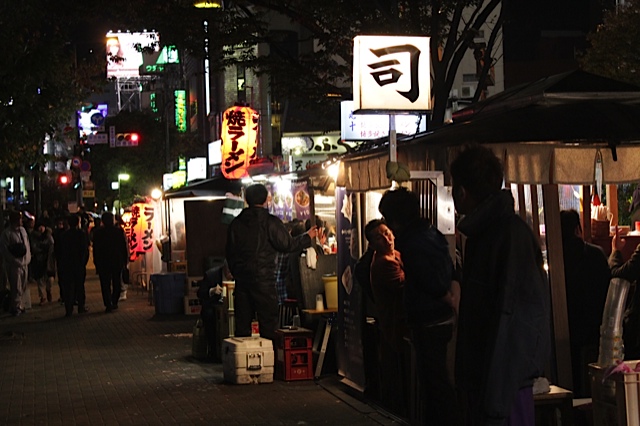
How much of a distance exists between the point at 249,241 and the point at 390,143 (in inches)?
134

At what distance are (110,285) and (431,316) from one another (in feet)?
55.1

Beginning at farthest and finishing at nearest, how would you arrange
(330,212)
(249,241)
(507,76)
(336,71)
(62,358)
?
(507,76) → (336,71) → (330,212) → (62,358) → (249,241)

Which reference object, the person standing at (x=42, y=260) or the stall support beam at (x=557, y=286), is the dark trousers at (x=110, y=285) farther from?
the stall support beam at (x=557, y=286)

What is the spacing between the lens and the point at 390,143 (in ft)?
30.3

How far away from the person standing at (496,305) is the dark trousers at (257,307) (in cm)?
730

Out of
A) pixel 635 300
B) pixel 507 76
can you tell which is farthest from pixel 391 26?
pixel 507 76

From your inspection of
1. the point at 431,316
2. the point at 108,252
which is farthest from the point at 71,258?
the point at 431,316

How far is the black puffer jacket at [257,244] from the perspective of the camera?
39.7 feet

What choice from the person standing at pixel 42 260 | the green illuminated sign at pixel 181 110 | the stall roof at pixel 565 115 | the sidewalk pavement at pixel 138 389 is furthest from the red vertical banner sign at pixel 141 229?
the green illuminated sign at pixel 181 110

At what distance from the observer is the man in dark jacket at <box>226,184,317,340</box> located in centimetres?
1210

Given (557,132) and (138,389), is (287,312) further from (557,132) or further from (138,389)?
(557,132)

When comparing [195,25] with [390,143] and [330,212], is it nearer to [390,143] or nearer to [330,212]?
[330,212]

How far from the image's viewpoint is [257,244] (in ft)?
39.8

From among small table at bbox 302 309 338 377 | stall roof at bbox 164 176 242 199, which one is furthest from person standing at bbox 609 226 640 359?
stall roof at bbox 164 176 242 199
